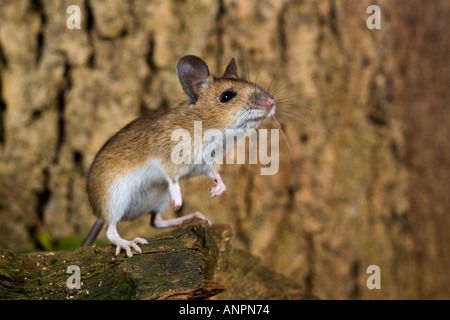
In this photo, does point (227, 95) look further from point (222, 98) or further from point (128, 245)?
point (128, 245)

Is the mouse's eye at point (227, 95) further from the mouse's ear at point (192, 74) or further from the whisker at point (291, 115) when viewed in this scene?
the whisker at point (291, 115)

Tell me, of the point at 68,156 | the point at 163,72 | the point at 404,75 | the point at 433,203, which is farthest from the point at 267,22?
the point at 433,203

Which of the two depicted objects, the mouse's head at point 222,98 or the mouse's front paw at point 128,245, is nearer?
the mouse's front paw at point 128,245

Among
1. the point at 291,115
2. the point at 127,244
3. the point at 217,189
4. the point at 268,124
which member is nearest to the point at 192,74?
the point at 217,189

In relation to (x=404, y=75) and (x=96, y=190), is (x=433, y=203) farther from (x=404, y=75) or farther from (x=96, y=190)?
(x=96, y=190)

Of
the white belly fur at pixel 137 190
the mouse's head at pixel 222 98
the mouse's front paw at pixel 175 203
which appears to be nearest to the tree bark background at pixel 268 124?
the mouse's head at pixel 222 98

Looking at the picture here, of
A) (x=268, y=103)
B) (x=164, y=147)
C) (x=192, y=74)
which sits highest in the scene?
(x=192, y=74)

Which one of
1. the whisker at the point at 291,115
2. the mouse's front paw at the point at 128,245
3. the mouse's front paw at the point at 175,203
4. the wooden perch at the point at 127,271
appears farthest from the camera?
the whisker at the point at 291,115

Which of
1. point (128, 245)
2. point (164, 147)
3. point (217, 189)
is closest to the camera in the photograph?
point (128, 245)
